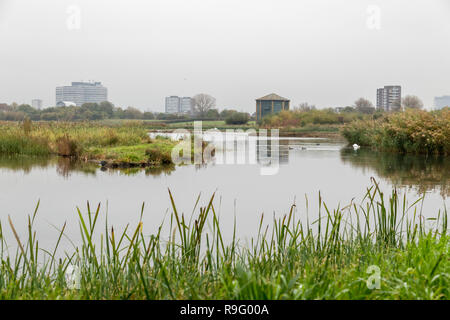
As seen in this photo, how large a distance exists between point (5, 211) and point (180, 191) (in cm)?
276

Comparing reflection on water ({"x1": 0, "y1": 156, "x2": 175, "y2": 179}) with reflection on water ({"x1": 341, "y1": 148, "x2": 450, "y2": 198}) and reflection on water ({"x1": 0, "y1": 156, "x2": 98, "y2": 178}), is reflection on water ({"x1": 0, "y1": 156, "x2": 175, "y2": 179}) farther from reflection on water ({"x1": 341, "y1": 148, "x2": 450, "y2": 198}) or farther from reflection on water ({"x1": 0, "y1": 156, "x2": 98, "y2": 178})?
reflection on water ({"x1": 341, "y1": 148, "x2": 450, "y2": 198})

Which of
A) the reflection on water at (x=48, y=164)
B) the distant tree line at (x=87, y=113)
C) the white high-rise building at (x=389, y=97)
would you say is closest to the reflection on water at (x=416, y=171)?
the reflection on water at (x=48, y=164)

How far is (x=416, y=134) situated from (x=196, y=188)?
8.88m

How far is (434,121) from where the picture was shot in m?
14.3

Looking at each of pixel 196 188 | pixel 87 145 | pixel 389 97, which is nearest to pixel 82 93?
pixel 87 145

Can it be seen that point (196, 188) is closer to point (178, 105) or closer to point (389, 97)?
point (178, 105)

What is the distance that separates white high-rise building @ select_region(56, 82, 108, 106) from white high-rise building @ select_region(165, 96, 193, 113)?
16.7 feet

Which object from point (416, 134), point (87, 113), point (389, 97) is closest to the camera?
point (416, 134)

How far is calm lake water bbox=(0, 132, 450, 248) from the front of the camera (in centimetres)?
588

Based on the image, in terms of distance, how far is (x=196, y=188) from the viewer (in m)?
8.34

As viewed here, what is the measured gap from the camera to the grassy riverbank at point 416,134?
13.9 m

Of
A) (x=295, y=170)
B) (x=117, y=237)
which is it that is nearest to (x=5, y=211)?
(x=117, y=237)

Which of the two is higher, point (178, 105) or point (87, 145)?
point (178, 105)

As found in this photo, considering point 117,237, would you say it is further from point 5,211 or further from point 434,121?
point 434,121
